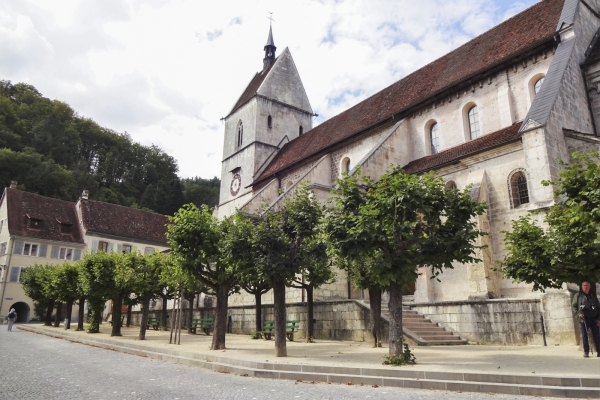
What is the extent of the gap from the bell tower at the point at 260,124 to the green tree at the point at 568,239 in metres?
28.4

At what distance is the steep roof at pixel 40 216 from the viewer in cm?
4131

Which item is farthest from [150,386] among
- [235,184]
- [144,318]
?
[235,184]

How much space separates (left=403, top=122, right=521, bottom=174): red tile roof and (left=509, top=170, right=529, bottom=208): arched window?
1414 millimetres

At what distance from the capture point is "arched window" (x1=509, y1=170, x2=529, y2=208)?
16719mm

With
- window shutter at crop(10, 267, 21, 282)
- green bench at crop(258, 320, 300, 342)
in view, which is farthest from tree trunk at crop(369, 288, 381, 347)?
window shutter at crop(10, 267, 21, 282)

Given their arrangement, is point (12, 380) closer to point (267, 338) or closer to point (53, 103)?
point (267, 338)

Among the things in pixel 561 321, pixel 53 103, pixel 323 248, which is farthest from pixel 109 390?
pixel 53 103

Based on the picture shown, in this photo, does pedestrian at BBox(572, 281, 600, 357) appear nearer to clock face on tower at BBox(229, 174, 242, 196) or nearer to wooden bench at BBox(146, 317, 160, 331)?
wooden bench at BBox(146, 317, 160, 331)

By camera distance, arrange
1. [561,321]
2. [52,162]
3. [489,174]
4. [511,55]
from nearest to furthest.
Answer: [561,321], [489,174], [511,55], [52,162]

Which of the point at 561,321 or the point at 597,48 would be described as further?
the point at 597,48

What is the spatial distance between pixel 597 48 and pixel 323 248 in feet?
51.0

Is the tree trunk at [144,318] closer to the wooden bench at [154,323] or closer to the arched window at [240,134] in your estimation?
the wooden bench at [154,323]

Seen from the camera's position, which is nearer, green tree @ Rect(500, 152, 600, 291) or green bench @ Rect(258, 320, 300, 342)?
green tree @ Rect(500, 152, 600, 291)

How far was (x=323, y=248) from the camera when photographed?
45.5 feet
